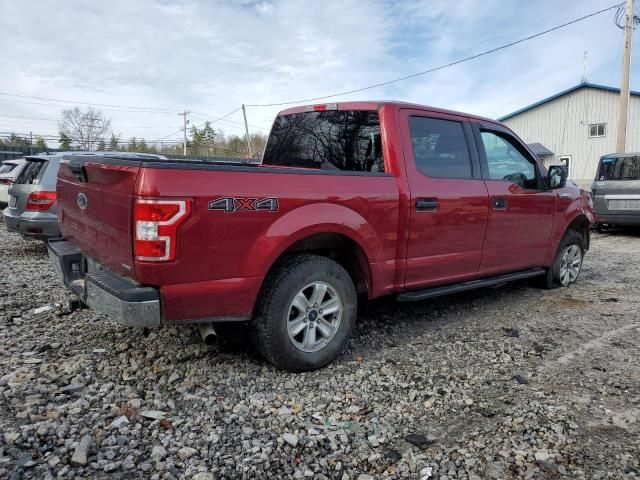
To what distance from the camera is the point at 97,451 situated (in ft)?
7.57

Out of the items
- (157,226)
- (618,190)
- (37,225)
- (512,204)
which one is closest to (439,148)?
(512,204)

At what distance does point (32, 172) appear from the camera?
7051mm

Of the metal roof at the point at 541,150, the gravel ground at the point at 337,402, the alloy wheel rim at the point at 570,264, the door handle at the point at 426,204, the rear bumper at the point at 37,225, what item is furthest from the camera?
the metal roof at the point at 541,150

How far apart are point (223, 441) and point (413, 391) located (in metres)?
1.24

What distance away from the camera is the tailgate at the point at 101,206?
103 inches

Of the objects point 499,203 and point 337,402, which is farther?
point 499,203

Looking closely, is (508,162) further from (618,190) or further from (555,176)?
(618,190)

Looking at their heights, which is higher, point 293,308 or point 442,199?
point 442,199

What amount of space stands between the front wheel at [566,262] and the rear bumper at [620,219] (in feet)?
17.7

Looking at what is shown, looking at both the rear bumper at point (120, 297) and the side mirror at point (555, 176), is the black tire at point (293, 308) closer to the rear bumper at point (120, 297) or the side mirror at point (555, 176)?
the rear bumper at point (120, 297)

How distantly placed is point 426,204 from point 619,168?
899 cm

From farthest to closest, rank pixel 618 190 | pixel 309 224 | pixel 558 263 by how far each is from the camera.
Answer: pixel 618 190 < pixel 558 263 < pixel 309 224

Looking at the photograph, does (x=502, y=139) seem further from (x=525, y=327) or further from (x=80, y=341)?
(x=80, y=341)

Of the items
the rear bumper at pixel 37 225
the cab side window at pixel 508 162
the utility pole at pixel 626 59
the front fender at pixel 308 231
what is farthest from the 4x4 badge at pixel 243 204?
the utility pole at pixel 626 59
